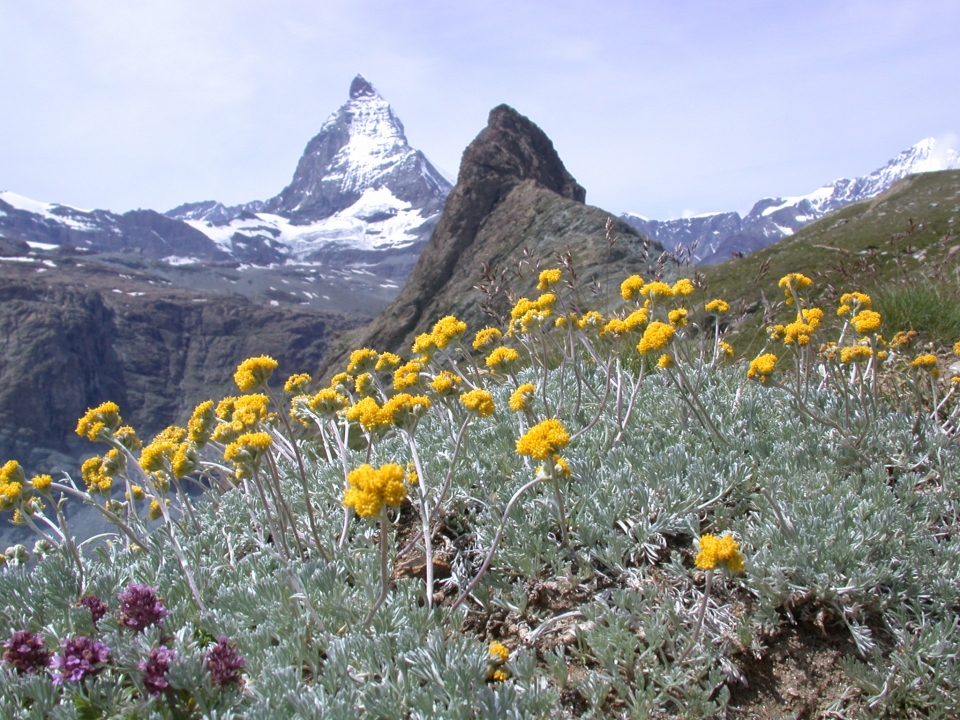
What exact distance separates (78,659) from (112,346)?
160 metres

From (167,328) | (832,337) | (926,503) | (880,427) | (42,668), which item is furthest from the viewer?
(167,328)

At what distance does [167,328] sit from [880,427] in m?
167

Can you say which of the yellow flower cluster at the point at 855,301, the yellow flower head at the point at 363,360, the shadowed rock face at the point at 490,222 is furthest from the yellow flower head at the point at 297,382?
the shadowed rock face at the point at 490,222

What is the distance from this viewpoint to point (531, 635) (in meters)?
2.25

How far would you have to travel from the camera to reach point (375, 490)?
1.78 m

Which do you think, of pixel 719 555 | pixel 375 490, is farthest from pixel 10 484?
pixel 719 555

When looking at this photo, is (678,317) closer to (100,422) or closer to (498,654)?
(498,654)

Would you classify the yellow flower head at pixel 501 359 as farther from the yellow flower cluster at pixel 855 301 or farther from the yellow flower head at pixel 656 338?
the yellow flower cluster at pixel 855 301

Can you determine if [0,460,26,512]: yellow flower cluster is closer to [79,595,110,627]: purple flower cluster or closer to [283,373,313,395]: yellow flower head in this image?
[79,595,110,627]: purple flower cluster

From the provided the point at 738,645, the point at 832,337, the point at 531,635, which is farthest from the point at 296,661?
the point at 832,337

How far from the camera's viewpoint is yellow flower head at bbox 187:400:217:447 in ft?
10.7

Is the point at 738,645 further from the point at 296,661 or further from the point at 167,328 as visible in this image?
the point at 167,328

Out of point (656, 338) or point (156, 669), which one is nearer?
point (156, 669)

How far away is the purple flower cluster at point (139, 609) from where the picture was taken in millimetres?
Result: 2246
